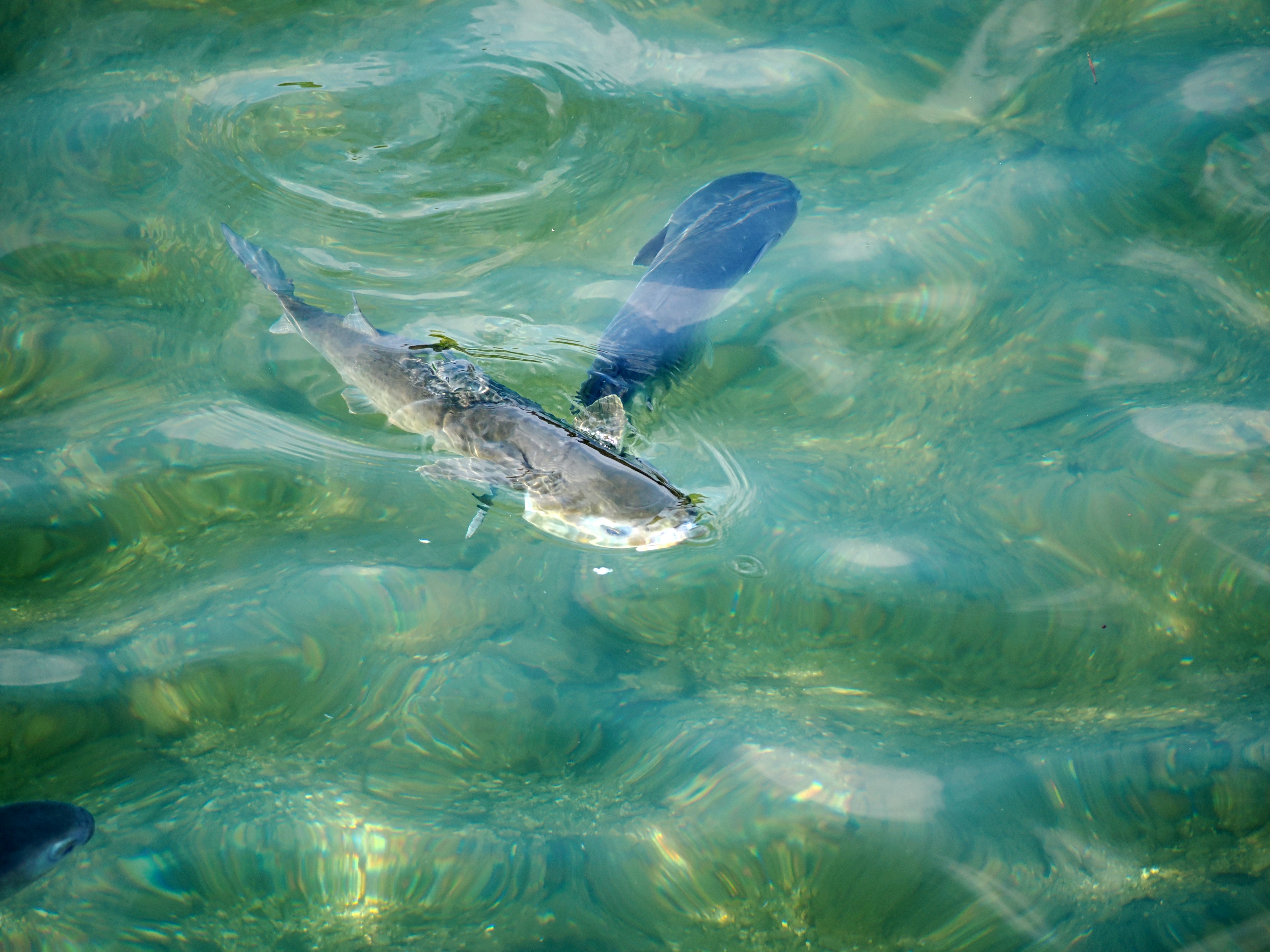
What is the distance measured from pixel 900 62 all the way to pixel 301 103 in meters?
4.27

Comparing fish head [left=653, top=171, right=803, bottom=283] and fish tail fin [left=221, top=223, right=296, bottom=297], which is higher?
fish head [left=653, top=171, right=803, bottom=283]

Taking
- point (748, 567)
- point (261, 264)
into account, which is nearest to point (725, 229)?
point (748, 567)

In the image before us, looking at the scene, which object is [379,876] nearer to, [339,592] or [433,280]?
[339,592]

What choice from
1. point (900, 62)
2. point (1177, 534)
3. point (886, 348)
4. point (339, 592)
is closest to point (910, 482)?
point (886, 348)

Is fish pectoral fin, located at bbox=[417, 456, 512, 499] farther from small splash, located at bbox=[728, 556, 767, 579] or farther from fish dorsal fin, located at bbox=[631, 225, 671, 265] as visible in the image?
fish dorsal fin, located at bbox=[631, 225, 671, 265]

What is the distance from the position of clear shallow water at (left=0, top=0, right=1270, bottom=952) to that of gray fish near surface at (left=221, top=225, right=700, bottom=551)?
0.18 m

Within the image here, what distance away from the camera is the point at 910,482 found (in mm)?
4070

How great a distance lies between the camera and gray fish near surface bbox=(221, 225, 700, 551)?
3.53m

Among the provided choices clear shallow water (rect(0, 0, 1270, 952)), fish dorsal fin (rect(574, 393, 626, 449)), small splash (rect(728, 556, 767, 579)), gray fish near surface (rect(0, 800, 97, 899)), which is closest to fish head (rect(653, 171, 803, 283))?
clear shallow water (rect(0, 0, 1270, 952))

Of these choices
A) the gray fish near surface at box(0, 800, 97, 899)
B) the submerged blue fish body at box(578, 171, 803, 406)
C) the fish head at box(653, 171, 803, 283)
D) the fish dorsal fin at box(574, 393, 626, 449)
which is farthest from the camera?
the fish head at box(653, 171, 803, 283)

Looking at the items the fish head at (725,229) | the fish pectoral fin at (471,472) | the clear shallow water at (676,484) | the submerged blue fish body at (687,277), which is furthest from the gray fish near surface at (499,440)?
the fish head at (725,229)

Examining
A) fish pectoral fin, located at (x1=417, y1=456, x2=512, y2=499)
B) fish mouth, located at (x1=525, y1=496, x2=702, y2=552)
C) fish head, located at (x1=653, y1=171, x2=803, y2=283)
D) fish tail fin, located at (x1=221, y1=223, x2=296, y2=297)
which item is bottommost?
fish mouth, located at (x1=525, y1=496, x2=702, y2=552)

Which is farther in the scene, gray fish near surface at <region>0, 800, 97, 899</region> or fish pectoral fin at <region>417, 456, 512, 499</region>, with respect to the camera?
fish pectoral fin at <region>417, 456, 512, 499</region>

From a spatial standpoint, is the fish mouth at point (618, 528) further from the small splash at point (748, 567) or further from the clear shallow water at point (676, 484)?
the small splash at point (748, 567)
